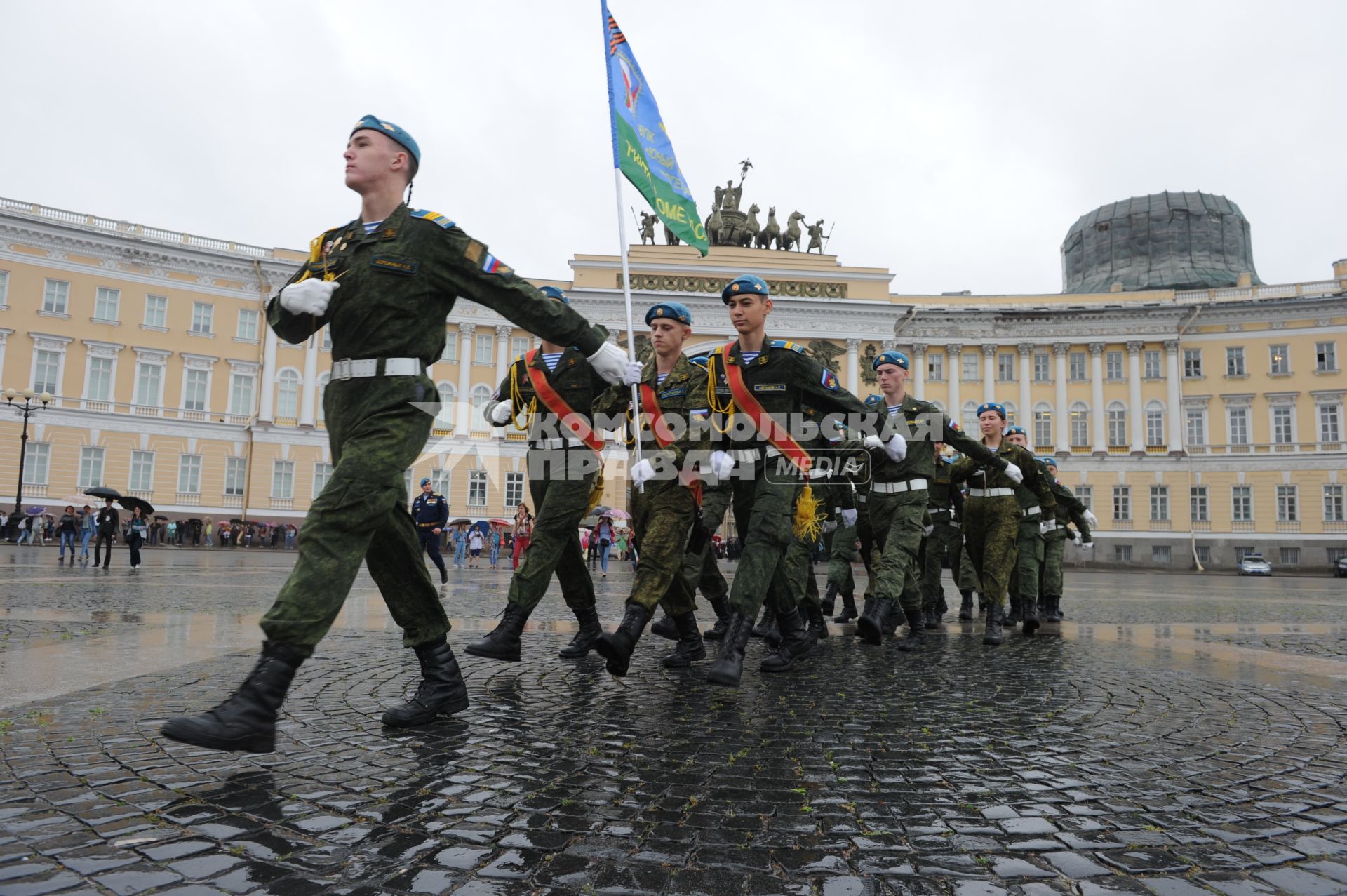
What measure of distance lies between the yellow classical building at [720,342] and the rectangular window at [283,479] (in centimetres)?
7

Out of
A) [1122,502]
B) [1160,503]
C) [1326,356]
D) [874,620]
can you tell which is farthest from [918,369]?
[874,620]

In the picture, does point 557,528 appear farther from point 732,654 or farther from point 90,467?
point 90,467

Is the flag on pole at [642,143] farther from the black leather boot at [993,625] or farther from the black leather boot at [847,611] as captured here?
the black leather boot at [847,611]

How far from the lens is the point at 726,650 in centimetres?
457

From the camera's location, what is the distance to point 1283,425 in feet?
151

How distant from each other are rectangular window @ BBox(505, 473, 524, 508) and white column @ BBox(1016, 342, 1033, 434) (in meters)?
27.7

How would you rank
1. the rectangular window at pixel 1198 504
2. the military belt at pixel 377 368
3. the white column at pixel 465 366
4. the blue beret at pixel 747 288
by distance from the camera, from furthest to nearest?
the white column at pixel 465 366 < the rectangular window at pixel 1198 504 < the blue beret at pixel 747 288 < the military belt at pixel 377 368

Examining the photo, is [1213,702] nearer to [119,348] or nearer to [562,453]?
[562,453]

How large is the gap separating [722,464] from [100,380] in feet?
147

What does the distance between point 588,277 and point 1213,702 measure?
1794 inches

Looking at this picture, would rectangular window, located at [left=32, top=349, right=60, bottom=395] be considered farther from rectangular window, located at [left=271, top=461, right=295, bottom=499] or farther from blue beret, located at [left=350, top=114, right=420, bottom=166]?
blue beret, located at [left=350, top=114, right=420, bottom=166]

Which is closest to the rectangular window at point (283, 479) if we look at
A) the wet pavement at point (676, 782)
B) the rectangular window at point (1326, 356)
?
the wet pavement at point (676, 782)

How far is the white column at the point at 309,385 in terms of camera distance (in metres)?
45.7

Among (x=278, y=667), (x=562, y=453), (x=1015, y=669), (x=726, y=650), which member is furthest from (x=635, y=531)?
(x=278, y=667)
